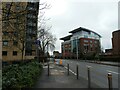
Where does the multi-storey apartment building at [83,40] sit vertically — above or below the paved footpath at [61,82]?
above

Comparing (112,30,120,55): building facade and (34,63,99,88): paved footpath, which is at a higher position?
(112,30,120,55): building facade

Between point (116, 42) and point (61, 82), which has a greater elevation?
point (116, 42)

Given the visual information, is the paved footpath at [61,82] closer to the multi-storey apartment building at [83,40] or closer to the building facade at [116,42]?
the building facade at [116,42]

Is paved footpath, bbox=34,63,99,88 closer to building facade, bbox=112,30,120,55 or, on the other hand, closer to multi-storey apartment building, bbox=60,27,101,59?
building facade, bbox=112,30,120,55

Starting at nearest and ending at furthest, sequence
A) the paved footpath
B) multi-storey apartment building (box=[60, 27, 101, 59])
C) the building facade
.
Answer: the paved footpath, the building facade, multi-storey apartment building (box=[60, 27, 101, 59])

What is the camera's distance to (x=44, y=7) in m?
8.63

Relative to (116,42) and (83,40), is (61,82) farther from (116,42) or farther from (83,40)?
(83,40)

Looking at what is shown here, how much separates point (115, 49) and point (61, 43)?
65459mm

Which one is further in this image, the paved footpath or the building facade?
the building facade

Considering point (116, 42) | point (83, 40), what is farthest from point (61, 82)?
point (83, 40)

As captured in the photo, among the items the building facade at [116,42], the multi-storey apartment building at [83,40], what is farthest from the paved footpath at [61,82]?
the multi-storey apartment building at [83,40]

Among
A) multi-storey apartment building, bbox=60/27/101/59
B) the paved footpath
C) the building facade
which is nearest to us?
the paved footpath

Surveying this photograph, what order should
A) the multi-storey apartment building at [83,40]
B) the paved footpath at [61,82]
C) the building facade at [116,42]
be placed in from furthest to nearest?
the multi-storey apartment building at [83,40], the building facade at [116,42], the paved footpath at [61,82]

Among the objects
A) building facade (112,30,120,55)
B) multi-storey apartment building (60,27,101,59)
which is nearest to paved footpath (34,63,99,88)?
building facade (112,30,120,55)
